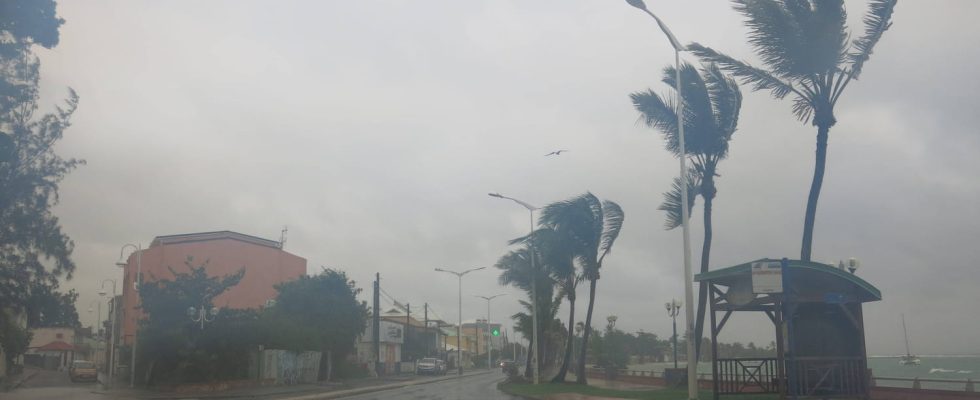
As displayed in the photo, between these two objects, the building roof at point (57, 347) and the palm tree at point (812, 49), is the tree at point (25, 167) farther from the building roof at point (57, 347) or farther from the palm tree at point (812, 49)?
the building roof at point (57, 347)

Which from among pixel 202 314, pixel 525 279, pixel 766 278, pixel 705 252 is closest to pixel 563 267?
pixel 525 279

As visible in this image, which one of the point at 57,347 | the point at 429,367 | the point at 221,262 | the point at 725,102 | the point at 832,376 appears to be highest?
the point at 725,102

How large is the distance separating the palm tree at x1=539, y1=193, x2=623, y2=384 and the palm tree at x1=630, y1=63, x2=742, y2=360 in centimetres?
962

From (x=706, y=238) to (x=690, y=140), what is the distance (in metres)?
3.59

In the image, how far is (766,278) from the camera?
55.9 ft

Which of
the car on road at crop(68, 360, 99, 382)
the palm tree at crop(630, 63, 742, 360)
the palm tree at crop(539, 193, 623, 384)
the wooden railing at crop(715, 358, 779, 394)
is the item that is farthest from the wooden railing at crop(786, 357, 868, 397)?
the car on road at crop(68, 360, 99, 382)

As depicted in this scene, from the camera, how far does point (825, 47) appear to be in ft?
69.9

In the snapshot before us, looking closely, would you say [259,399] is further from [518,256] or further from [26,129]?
[518,256]

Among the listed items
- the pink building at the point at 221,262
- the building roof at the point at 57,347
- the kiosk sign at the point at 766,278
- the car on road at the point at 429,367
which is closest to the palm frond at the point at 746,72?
the kiosk sign at the point at 766,278

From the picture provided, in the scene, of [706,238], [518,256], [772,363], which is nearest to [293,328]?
[518,256]

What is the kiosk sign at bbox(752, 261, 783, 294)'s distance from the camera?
1700cm

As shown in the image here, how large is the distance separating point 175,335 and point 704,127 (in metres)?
25.8

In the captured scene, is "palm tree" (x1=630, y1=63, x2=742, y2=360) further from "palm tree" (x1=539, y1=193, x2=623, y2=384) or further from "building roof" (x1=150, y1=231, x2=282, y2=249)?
"building roof" (x1=150, y1=231, x2=282, y2=249)

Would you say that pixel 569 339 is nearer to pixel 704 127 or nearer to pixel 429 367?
pixel 704 127
